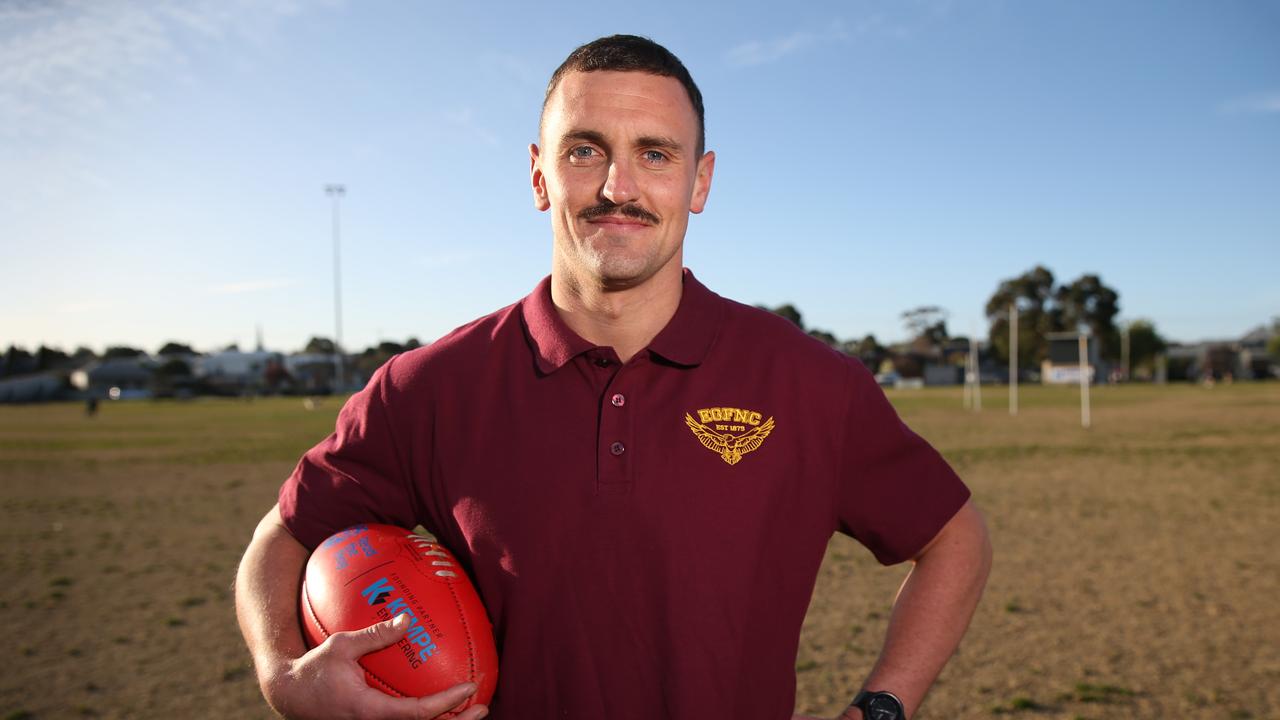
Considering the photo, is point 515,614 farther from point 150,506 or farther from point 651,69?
point 150,506

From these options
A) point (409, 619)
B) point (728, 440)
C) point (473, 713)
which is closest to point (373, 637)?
point (409, 619)

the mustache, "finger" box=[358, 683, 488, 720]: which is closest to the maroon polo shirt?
"finger" box=[358, 683, 488, 720]

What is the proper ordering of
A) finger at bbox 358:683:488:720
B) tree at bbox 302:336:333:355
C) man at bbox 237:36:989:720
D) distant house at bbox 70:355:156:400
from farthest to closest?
tree at bbox 302:336:333:355 → distant house at bbox 70:355:156:400 → man at bbox 237:36:989:720 → finger at bbox 358:683:488:720

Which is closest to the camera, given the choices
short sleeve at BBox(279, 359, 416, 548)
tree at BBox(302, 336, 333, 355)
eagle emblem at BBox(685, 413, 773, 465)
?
eagle emblem at BBox(685, 413, 773, 465)

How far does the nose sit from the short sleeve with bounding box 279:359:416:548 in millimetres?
762

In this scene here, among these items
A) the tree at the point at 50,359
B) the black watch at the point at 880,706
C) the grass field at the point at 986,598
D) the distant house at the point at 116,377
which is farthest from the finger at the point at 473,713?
the tree at the point at 50,359

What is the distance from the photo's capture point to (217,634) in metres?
7.09

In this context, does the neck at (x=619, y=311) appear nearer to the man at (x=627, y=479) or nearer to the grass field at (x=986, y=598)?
the man at (x=627, y=479)

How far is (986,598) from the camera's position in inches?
305

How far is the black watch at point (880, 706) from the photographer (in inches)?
85.4

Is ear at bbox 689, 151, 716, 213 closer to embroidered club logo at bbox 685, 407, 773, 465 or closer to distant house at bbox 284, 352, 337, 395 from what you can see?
embroidered club logo at bbox 685, 407, 773, 465

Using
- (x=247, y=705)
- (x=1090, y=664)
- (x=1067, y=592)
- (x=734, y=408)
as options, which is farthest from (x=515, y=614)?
(x=1067, y=592)

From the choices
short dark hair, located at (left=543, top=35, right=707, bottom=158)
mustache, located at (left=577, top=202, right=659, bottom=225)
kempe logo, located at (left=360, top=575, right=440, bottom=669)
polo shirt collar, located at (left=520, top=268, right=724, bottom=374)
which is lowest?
kempe logo, located at (left=360, top=575, right=440, bottom=669)

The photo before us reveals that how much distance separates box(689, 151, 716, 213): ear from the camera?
2.28 m
